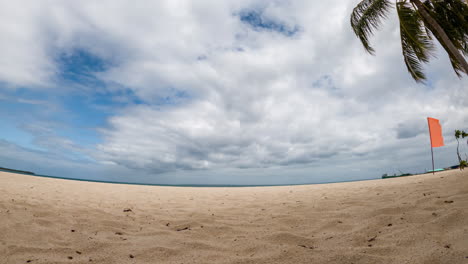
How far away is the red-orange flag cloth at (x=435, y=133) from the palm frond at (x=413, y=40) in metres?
2.01

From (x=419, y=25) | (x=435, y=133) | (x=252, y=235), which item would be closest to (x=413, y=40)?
(x=419, y=25)

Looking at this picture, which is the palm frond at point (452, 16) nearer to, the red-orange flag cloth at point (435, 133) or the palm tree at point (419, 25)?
the palm tree at point (419, 25)

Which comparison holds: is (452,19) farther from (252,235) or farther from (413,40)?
(252,235)

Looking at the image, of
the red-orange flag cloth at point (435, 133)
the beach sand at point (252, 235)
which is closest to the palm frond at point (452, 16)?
the red-orange flag cloth at point (435, 133)

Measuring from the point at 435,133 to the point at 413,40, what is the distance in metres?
4.08

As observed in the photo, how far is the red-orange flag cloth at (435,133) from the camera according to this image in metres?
9.08

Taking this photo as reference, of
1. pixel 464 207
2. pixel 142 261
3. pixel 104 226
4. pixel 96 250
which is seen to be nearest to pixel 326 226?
pixel 464 207

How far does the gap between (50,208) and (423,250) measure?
19.9 ft

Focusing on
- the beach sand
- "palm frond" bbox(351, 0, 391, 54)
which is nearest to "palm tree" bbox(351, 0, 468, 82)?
"palm frond" bbox(351, 0, 391, 54)

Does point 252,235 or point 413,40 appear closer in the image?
point 252,235

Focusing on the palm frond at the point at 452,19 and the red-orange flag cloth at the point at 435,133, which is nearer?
the palm frond at the point at 452,19

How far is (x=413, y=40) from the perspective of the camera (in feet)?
25.3

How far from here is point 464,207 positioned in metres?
3.06

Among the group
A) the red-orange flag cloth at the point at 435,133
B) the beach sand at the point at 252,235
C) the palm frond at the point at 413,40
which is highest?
the palm frond at the point at 413,40
